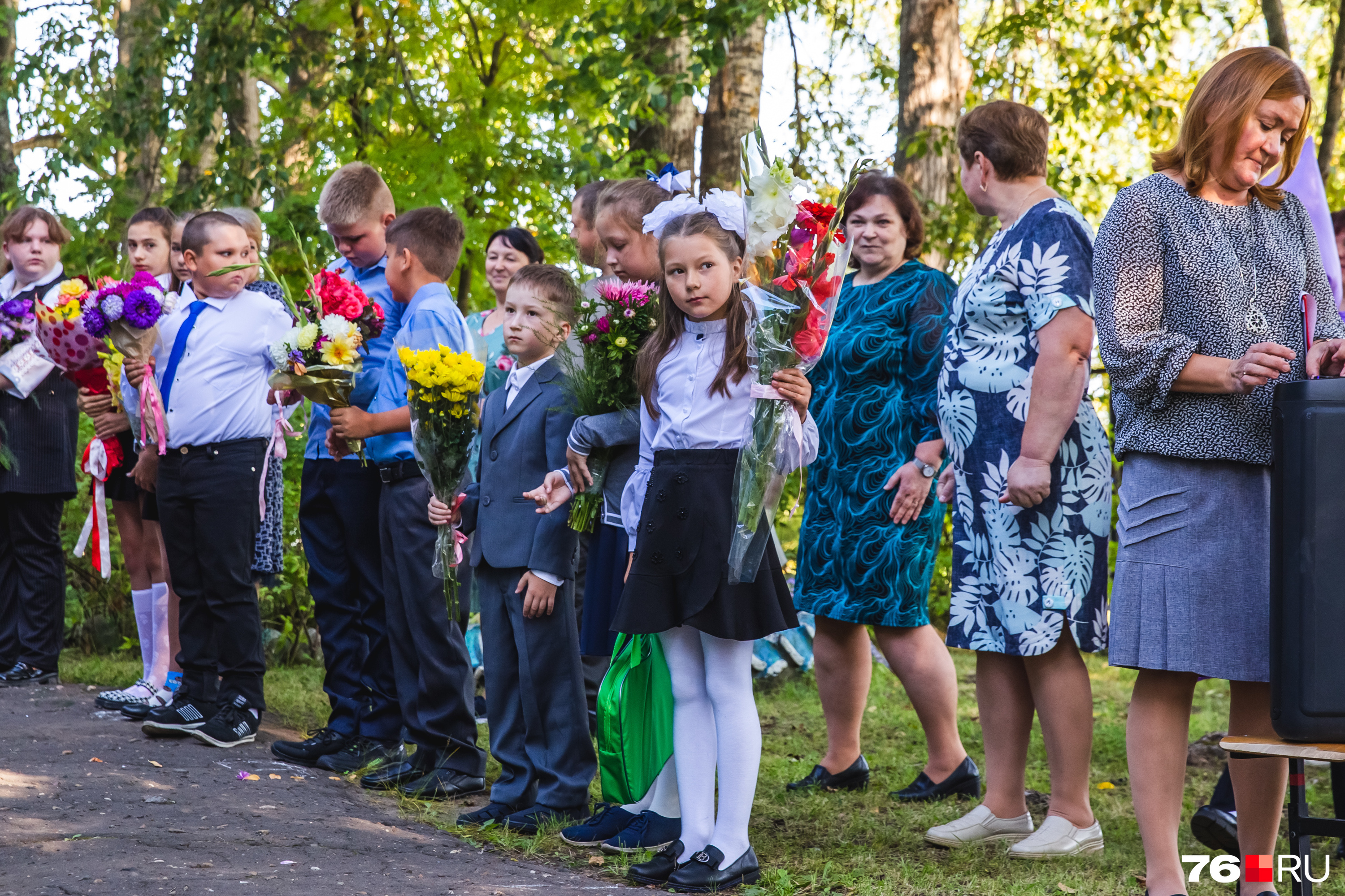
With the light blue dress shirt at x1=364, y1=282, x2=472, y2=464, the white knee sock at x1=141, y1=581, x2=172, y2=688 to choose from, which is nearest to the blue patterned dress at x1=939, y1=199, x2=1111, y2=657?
the light blue dress shirt at x1=364, y1=282, x2=472, y2=464

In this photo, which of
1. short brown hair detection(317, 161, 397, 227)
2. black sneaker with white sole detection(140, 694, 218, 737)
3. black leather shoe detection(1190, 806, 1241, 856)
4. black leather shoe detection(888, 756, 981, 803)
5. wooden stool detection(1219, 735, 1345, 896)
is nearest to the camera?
wooden stool detection(1219, 735, 1345, 896)

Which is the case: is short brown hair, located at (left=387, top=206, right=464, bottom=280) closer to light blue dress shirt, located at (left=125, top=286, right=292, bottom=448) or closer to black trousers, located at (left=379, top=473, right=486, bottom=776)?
light blue dress shirt, located at (left=125, top=286, right=292, bottom=448)

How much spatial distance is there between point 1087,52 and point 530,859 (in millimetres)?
10321

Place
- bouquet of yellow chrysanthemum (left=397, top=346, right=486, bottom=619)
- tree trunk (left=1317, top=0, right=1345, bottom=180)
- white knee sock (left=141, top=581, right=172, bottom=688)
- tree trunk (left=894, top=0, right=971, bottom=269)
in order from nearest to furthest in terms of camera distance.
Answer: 1. bouquet of yellow chrysanthemum (left=397, top=346, right=486, bottom=619)
2. white knee sock (left=141, top=581, right=172, bottom=688)
3. tree trunk (left=1317, top=0, right=1345, bottom=180)
4. tree trunk (left=894, top=0, right=971, bottom=269)

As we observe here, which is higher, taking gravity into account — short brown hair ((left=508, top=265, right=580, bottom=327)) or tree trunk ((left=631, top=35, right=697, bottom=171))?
tree trunk ((left=631, top=35, right=697, bottom=171))

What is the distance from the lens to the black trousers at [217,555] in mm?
5082

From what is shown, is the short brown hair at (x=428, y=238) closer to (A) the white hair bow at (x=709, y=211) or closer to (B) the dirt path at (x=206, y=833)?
(A) the white hair bow at (x=709, y=211)

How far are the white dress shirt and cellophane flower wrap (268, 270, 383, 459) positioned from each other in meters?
1.35

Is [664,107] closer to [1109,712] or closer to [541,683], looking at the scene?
[1109,712]

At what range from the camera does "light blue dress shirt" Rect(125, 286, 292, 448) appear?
5.08 meters

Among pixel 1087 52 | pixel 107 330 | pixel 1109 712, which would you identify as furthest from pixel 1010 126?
pixel 1087 52

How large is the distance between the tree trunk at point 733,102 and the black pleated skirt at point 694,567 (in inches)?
243

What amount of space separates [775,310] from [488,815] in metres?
1.90

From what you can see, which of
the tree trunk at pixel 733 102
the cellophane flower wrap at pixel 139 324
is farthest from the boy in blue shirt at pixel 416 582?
the tree trunk at pixel 733 102
